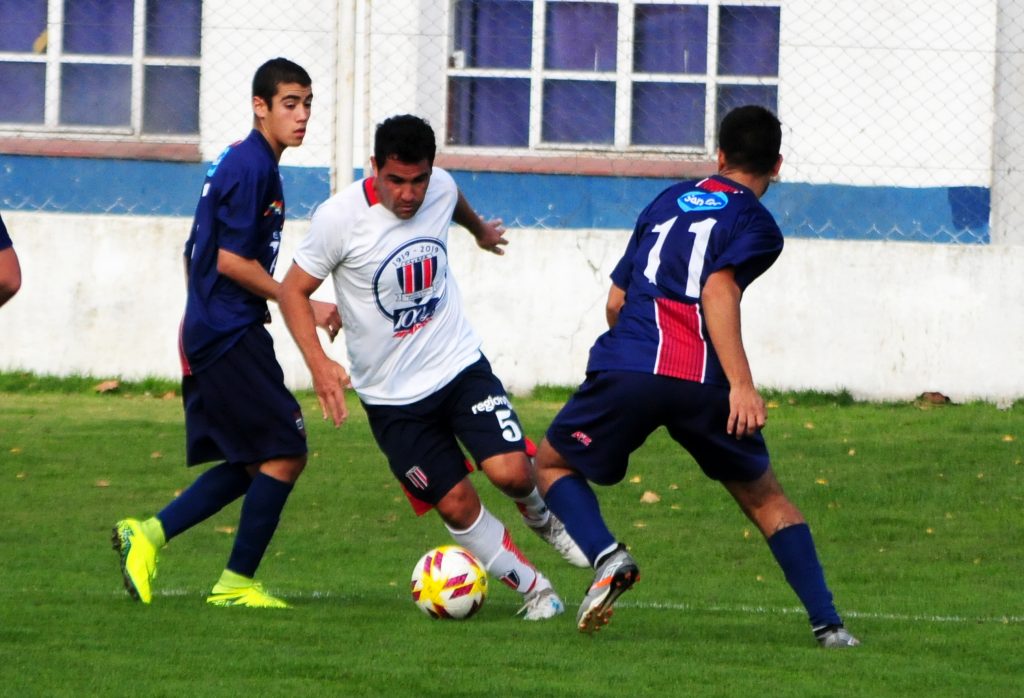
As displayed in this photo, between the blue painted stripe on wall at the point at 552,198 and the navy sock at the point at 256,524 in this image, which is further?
the blue painted stripe on wall at the point at 552,198

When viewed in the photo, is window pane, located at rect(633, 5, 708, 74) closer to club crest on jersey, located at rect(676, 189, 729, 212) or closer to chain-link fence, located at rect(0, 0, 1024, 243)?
chain-link fence, located at rect(0, 0, 1024, 243)

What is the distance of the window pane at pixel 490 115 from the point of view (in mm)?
13305

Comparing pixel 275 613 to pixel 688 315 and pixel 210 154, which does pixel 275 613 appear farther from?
pixel 210 154

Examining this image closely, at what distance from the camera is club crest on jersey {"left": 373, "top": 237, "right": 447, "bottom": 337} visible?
644cm

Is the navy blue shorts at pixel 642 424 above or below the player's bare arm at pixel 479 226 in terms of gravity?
below

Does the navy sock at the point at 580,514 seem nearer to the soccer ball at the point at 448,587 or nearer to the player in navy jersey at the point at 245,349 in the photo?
the soccer ball at the point at 448,587

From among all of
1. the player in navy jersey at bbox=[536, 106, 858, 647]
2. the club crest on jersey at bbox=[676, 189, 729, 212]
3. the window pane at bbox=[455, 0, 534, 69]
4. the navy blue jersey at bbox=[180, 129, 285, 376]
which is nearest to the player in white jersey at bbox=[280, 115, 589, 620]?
the navy blue jersey at bbox=[180, 129, 285, 376]

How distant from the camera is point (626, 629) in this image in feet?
20.2

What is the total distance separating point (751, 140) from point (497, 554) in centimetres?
176

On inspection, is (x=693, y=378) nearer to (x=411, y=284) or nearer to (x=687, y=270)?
(x=687, y=270)

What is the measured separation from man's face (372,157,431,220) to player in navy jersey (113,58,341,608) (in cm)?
48


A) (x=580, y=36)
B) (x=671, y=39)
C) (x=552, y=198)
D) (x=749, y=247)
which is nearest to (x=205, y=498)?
(x=749, y=247)

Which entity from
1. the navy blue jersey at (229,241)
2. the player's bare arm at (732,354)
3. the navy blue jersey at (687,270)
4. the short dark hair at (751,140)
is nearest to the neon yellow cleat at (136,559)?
the navy blue jersey at (229,241)

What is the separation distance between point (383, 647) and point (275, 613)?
2.71ft
